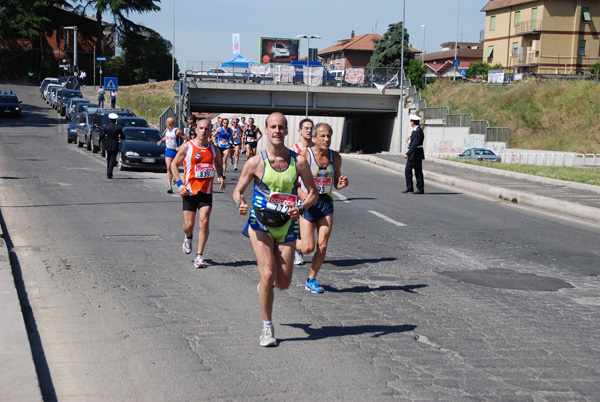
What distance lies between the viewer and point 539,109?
4856 cm

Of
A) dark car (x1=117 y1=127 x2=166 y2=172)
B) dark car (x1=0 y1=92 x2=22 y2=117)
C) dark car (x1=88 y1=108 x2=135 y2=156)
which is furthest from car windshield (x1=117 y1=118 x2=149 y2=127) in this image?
dark car (x1=0 y1=92 x2=22 y2=117)

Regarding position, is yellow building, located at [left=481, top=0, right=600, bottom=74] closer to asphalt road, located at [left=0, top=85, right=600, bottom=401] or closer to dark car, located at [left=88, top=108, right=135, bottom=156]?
dark car, located at [left=88, top=108, right=135, bottom=156]

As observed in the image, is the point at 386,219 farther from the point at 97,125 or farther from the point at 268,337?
the point at 97,125

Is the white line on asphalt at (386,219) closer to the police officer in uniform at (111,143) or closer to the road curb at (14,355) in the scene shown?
the road curb at (14,355)

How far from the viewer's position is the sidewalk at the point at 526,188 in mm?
15898

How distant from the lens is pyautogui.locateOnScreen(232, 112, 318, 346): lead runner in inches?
228

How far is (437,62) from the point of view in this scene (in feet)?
396

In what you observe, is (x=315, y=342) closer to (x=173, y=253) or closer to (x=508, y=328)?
(x=508, y=328)

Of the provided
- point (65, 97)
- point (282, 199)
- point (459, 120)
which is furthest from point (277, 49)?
point (282, 199)

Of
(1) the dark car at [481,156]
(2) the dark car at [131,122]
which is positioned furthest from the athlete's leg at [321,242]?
(1) the dark car at [481,156]

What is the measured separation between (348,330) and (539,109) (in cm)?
4560

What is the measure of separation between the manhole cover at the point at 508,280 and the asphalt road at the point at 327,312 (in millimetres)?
28

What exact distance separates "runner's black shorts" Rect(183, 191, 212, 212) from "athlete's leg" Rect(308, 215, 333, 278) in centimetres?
184

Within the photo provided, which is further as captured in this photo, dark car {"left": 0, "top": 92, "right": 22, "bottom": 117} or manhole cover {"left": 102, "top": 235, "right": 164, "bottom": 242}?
dark car {"left": 0, "top": 92, "right": 22, "bottom": 117}
